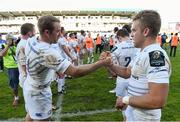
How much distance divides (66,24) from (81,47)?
57.2 m

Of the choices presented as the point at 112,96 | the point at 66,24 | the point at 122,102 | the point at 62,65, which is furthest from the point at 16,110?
the point at 66,24

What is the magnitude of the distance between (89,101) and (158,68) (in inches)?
261

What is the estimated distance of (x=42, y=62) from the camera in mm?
4258

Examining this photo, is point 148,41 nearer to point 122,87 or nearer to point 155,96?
point 155,96

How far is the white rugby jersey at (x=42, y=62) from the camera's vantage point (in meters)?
3.95

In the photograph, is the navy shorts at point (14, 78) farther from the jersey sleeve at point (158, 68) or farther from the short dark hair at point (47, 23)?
the jersey sleeve at point (158, 68)

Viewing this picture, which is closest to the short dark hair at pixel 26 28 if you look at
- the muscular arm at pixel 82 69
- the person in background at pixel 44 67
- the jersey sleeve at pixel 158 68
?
the person in background at pixel 44 67

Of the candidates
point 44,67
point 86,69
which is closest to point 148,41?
point 86,69

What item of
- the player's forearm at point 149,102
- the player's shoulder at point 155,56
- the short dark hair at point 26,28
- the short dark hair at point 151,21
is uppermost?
the short dark hair at point 151,21

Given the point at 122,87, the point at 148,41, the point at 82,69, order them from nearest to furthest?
the point at 148,41 < the point at 82,69 < the point at 122,87

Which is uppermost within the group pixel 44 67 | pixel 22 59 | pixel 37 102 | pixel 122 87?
pixel 44 67

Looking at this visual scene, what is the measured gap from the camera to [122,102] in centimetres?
310

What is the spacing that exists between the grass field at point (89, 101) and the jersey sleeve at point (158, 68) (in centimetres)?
464

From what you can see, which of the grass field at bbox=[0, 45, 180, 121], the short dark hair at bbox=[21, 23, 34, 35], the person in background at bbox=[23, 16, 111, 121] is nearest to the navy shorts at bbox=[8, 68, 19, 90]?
the grass field at bbox=[0, 45, 180, 121]
